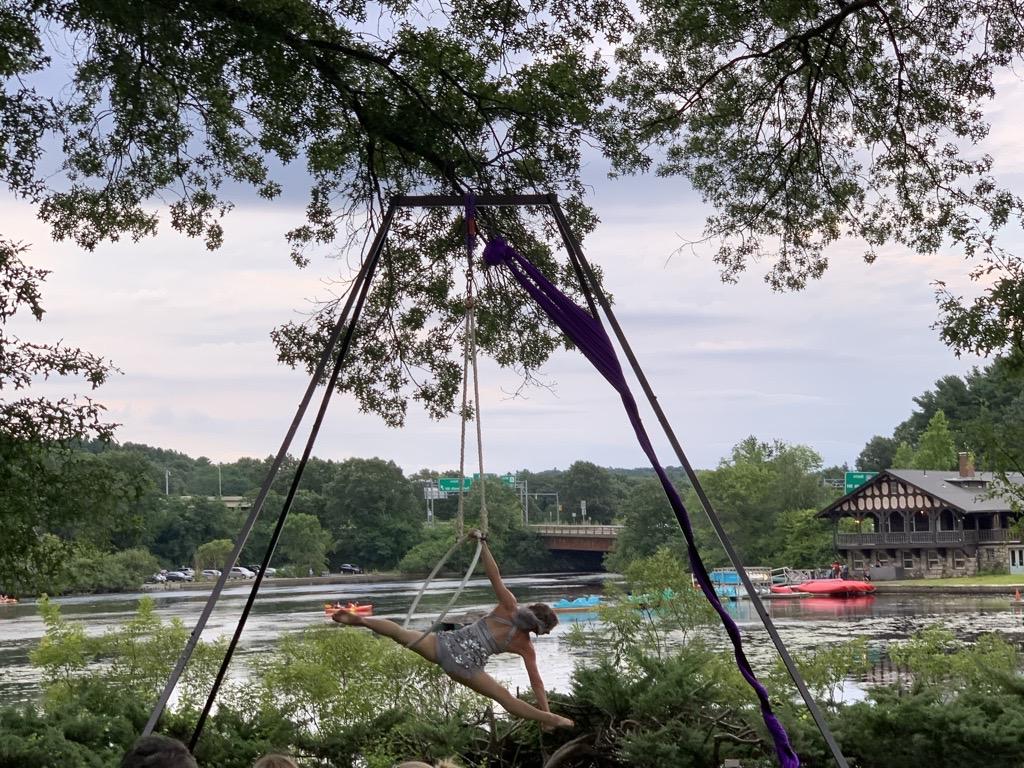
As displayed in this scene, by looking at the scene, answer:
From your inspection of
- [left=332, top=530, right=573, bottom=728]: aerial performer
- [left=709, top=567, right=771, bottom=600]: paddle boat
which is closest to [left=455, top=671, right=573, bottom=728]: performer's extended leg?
[left=332, top=530, right=573, bottom=728]: aerial performer

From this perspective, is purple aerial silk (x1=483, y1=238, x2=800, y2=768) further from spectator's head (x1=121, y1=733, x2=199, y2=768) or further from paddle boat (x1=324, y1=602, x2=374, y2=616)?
spectator's head (x1=121, y1=733, x2=199, y2=768)

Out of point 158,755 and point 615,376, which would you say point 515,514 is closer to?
point 615,376

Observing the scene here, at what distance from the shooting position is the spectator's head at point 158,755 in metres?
2.27

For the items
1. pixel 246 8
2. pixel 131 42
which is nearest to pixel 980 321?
pixel 246 8

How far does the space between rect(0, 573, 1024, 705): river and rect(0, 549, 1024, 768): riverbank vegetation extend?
6.55 meters

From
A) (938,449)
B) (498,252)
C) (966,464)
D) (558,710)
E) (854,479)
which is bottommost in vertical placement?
(558,710)

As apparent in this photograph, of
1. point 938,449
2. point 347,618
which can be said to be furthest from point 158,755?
point 938,449

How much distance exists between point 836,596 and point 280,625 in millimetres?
17824

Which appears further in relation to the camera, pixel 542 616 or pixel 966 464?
pixel 966 464

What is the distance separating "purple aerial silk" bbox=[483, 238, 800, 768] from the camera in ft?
16.7

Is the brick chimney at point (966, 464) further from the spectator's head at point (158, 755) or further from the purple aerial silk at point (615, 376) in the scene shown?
the spectator's head at point (158, 755)

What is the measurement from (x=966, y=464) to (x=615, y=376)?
38.6 m

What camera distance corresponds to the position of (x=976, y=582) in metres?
34.9

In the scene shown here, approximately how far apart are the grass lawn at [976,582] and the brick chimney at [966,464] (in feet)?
15.6
